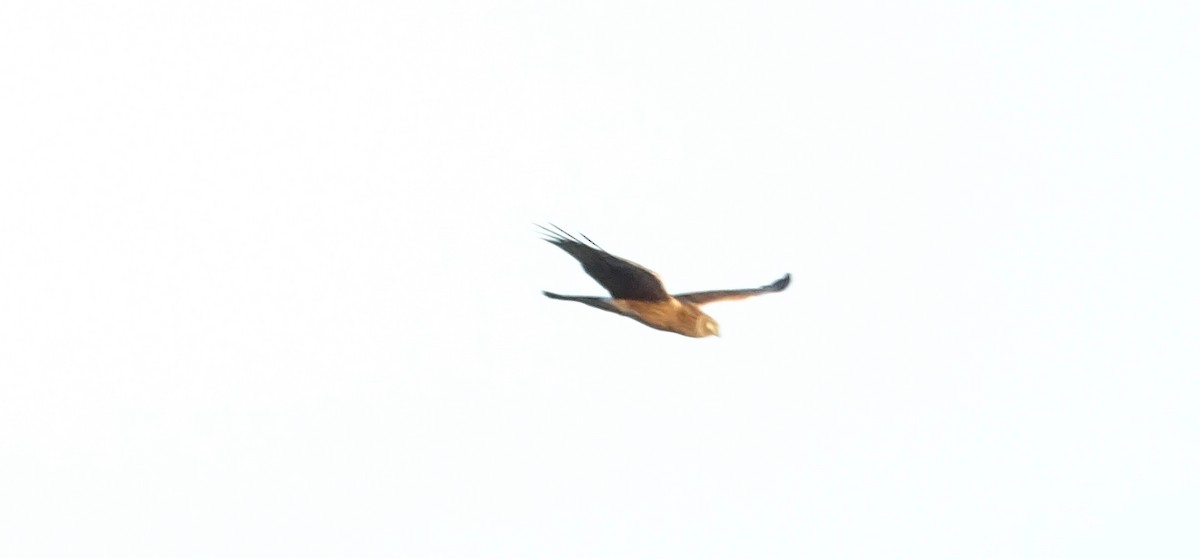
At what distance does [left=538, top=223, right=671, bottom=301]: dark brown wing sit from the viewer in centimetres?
2508

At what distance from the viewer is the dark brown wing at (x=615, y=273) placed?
25.1 m

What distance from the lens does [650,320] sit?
26.3 meters

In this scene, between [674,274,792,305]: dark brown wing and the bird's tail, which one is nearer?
the bird's tail

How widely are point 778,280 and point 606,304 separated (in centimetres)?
483

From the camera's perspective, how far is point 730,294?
2912 cm

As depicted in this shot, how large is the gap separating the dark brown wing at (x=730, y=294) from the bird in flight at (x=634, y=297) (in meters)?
1.16

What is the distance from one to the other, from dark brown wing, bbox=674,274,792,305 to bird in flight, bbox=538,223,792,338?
3.80 feet

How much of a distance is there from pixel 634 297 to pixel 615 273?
0.72 meters

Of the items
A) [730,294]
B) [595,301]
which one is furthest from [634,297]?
[730,294]

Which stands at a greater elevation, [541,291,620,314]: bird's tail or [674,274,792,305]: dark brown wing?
[674,274,792,305]: dark brown wing

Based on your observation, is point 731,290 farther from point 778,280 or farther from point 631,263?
point 631,263

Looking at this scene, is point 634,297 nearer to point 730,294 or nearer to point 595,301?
point 595,301

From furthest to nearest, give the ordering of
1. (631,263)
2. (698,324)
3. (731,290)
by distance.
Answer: (731,290), (698,324), (631,263)

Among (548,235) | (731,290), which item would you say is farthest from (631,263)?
(731,290)
